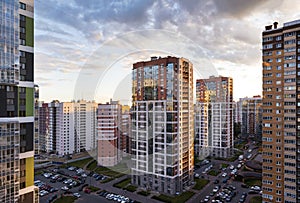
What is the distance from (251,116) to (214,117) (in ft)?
36.6

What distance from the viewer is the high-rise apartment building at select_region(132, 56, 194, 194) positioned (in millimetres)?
9891

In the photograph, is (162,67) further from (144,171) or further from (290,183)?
(290,183)

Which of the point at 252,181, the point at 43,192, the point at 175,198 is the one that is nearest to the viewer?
the point at 175,198

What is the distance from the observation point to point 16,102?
367cm

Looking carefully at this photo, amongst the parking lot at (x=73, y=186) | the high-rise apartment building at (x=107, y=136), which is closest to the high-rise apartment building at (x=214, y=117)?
the high-rise apartment building at (x=107, y=136)

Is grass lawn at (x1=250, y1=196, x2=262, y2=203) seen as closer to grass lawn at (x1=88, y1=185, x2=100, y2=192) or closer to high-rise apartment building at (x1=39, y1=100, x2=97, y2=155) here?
grass lawn at (x1=88, y1=185, x2=100, y2=192)

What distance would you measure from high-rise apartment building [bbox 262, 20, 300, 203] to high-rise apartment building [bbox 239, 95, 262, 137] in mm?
19088

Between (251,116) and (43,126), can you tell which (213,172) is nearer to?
(251,116)

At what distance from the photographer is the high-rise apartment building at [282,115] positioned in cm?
711

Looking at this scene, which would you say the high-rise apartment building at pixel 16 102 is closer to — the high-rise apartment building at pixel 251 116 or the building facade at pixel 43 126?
the building facade at pixel 43 126

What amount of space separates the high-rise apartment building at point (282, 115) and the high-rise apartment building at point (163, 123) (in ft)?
11.8

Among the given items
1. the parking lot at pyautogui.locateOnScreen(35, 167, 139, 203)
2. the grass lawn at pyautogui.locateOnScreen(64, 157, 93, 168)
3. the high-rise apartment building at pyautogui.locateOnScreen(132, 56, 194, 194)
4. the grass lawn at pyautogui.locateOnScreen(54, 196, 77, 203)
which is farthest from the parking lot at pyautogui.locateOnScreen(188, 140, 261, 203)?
the grass lawn at pyautogui.locateOnScreen(64, 157, 93, 168)

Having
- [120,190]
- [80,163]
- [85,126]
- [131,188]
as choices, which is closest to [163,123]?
[131,188]

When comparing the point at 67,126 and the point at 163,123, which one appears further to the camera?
the point at 67,126
